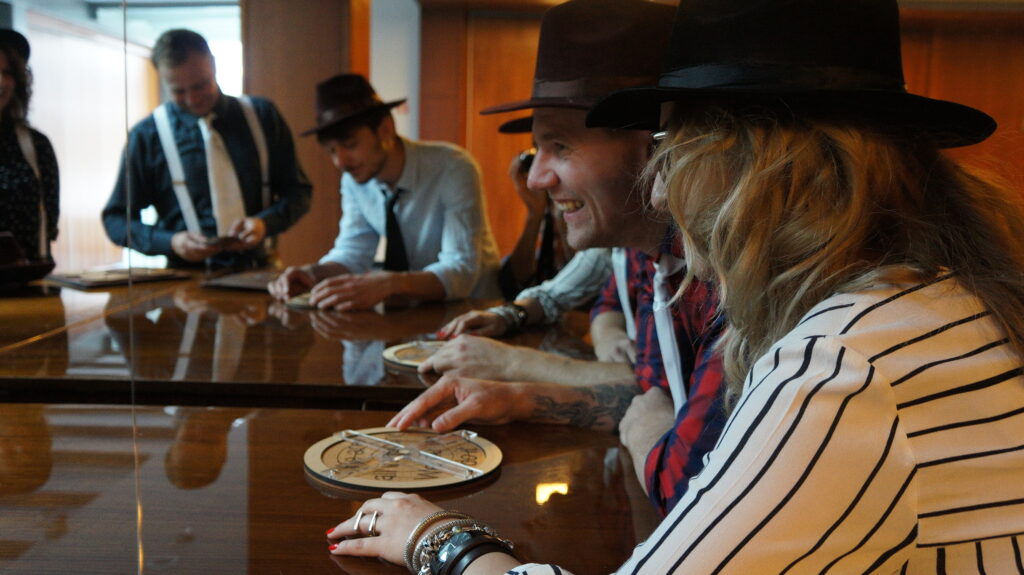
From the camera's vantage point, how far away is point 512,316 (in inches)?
90.3

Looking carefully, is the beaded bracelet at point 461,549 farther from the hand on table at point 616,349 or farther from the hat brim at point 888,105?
the hand on table at point 616,349

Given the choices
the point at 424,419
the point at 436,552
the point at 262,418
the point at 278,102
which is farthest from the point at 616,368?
the point at 278,102

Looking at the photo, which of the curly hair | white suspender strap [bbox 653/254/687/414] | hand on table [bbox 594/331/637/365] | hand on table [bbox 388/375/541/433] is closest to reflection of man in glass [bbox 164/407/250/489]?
hand on table [bbox 388/375/541/433]

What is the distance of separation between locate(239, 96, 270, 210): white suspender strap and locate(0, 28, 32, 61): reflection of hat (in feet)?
9.56

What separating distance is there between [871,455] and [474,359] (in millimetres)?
1111

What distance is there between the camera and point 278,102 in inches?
203

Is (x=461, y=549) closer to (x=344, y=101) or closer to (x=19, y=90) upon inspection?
(x=19, y=90)

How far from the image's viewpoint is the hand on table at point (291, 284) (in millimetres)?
2795

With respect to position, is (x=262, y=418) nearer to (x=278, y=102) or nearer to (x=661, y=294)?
(x=661, y=294)

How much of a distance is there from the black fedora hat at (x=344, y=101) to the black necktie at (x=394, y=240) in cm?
33

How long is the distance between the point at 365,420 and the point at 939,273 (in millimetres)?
927

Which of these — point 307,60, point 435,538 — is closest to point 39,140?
point 435,538

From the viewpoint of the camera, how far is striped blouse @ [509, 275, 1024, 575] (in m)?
0.63

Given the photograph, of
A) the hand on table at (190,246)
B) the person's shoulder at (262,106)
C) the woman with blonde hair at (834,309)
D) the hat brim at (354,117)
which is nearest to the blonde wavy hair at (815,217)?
the woman with blonde hair at (834,309)
